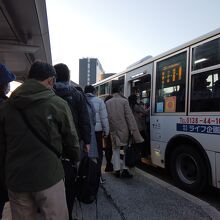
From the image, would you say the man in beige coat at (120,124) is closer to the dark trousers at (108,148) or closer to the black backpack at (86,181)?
the dark trousers at (108,148)

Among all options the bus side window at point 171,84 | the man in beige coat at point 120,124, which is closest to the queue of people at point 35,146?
the bus side window at point 171,84

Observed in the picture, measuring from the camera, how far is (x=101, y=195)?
4930mm

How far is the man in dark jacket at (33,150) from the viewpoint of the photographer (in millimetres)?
2162

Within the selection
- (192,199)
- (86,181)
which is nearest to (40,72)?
(86,181)

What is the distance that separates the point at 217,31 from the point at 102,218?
321 centimetres

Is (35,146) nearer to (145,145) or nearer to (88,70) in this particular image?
(145,145)

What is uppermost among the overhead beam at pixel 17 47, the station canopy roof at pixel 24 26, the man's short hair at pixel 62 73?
the station canopy roof at pixel 24 26

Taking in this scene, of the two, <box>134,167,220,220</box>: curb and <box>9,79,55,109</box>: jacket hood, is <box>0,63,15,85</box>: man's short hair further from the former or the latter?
<box>134,167,220,220</box>: curb

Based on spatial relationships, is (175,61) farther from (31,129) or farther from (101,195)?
(31,129)

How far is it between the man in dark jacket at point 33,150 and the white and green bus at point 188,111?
2878 mm

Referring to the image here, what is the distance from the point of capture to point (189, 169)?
5312mm

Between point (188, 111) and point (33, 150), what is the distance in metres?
3.47

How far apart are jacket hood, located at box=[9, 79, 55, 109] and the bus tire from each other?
330 cm

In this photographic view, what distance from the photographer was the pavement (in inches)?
160
